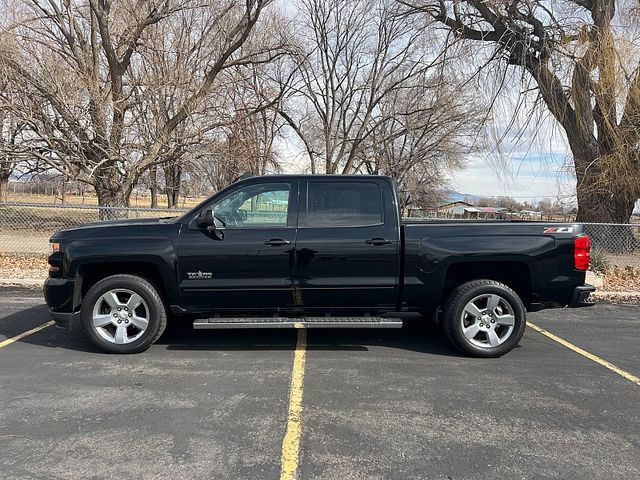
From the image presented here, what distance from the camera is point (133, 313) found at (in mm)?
5086

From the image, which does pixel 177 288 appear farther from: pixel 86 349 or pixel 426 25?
pixel 426 25

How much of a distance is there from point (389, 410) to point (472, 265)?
2.10 m

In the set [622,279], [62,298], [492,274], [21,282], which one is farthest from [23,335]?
[622,279]

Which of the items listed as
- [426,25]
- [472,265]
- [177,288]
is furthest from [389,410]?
[426,25]

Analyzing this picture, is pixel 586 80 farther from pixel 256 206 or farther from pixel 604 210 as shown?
pixel 256 206

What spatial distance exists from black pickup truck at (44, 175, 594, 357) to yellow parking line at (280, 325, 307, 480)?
0.46 metres

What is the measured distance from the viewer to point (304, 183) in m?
5.29

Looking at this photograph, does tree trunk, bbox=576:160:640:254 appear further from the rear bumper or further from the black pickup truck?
the rear bumper

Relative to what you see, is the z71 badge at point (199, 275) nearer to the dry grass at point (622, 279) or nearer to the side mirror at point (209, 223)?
the side mirror at point (209, 223)

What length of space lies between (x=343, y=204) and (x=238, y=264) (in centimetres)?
129

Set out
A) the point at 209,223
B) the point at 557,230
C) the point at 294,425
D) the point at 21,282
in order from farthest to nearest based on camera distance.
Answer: the point at 21,282
the point at 557,230
the point at 209,223
the point at 294,425

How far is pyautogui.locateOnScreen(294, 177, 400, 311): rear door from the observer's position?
507 cm

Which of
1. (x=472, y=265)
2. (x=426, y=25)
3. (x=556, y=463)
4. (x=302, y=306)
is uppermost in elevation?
(x=426, y=25)

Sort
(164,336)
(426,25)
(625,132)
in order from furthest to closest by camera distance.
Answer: (426,25) < (625,132) < (164,336)
